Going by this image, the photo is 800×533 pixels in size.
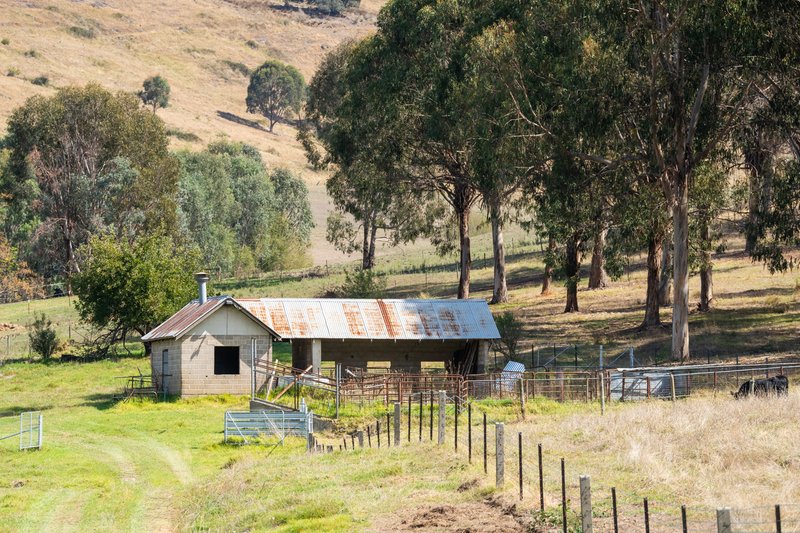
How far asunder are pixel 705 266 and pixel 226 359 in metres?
22.1

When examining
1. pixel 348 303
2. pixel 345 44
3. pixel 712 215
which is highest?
pixel 345 44

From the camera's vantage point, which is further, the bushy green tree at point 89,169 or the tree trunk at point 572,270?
the bushy green tree at point 89,169

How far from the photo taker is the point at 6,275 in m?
89.6

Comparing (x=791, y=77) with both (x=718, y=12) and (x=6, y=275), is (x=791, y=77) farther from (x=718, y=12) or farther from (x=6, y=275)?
(x=6, y=275)

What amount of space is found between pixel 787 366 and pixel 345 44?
60197 millimetres

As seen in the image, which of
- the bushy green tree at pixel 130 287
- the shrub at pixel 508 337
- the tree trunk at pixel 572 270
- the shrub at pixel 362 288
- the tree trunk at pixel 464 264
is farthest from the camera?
the shrub at pixel 362 288

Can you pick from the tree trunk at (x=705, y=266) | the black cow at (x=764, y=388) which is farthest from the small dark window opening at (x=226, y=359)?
the black cow at (x=764, y=388)

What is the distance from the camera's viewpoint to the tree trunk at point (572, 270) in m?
60.8

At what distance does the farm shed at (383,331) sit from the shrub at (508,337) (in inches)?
48.2

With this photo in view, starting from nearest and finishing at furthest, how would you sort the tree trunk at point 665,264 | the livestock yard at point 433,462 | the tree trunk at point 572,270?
the livestock yard at point 433,462
the tree trunk at point 665,264
the tree trunk at point 572,270

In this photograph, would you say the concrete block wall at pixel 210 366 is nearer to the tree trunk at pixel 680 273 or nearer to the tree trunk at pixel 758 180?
the tree trunk at pixel 680 273

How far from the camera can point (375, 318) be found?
176ft

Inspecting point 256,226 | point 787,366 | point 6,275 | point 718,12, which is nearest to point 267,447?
point 787,366

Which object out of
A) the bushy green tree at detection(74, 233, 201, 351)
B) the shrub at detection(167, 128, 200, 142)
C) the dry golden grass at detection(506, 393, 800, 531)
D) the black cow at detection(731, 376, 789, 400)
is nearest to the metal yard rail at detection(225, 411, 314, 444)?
the dry golden grass at detection(506, 393, 800, 531)
